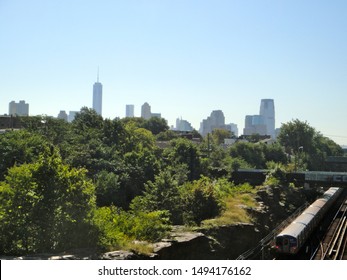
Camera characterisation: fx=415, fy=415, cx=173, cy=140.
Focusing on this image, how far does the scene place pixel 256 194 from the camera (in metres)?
48.7

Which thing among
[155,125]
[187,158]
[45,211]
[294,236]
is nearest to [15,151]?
[45,211]

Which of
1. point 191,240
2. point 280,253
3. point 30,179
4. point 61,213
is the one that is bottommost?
point 280,253

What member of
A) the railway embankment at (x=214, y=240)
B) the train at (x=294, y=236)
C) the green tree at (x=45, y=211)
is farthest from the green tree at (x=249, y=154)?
the green tree at (x=45, y=211)

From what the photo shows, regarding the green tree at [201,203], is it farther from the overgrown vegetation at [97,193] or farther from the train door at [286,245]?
the train door at [286,245]

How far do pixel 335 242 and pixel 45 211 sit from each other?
2609 cm

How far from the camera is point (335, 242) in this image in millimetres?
35875

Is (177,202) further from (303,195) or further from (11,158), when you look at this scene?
(303,195)

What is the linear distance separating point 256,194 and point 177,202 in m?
15.8

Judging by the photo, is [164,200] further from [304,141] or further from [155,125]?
[155,125]

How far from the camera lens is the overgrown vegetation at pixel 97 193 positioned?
2022 cm

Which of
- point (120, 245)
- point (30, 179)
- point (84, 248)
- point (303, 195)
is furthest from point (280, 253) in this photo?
point (303, 195)

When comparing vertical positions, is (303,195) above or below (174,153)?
below

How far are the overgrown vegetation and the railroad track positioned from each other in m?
6.59

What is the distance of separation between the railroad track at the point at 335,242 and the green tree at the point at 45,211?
698 inches
